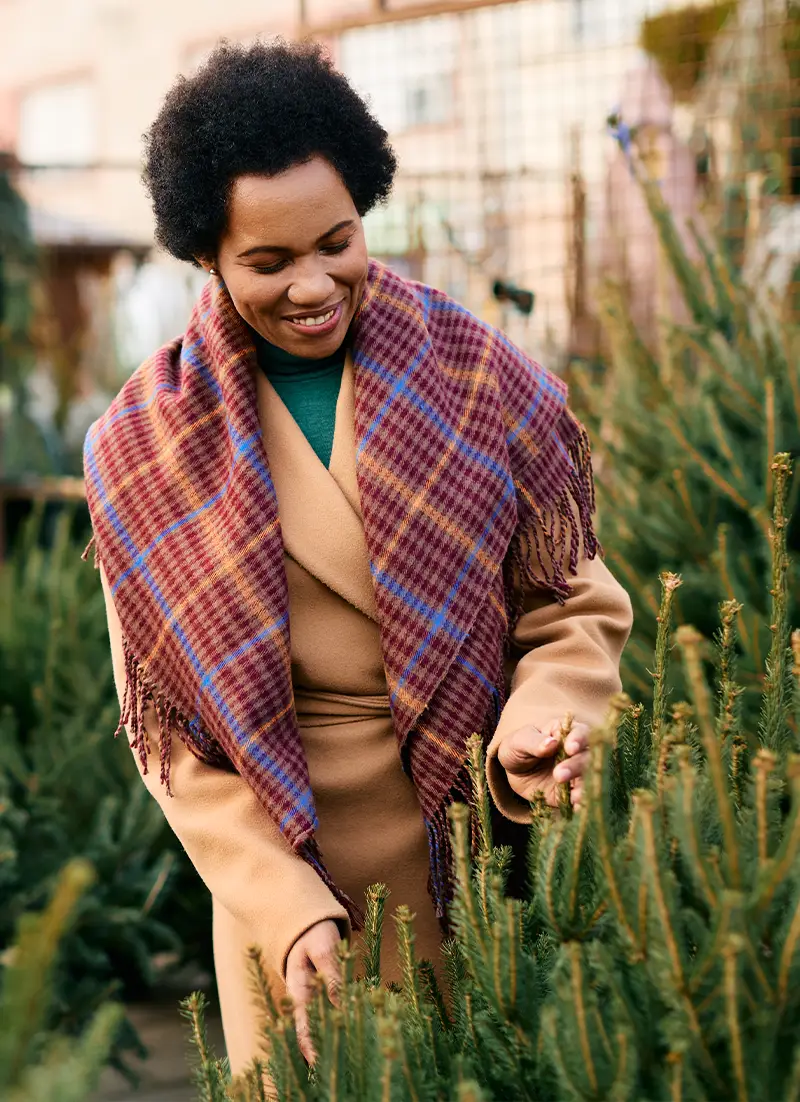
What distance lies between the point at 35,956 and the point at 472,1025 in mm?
651

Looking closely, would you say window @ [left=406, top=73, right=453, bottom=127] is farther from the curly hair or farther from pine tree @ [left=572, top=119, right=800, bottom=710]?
the curly hair

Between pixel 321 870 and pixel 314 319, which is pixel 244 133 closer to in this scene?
pixel 314 319

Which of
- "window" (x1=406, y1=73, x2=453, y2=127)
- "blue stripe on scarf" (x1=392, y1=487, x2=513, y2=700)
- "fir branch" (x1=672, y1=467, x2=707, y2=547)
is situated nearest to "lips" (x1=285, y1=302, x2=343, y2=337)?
"blue stripe on scarf" (x1=392, y1=487, x2=513, y2=700)

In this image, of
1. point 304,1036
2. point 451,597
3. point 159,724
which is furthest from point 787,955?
point 159,724

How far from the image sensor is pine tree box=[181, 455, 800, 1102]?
1079 millimetres

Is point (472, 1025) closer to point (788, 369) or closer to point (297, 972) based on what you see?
point (297, 972)

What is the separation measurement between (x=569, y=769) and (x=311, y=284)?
28.6 inches

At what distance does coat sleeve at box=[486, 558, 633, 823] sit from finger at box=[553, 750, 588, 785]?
6.8 inches

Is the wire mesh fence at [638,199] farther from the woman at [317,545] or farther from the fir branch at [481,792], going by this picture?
the fir branch at [481,792]

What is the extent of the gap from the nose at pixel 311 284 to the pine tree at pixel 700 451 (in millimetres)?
1163

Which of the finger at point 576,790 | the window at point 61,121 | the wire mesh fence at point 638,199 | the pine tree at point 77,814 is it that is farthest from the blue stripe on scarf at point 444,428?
the window at point 61,121

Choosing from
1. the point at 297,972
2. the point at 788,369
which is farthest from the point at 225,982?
the point at 788,369

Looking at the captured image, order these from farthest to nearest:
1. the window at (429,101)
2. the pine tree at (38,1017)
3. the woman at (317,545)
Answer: the window at (429,101), the woman at (317,545), the pine tree at (38,1017)

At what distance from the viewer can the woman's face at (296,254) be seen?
5.76 feet
